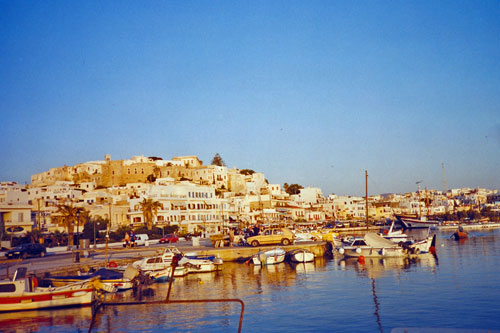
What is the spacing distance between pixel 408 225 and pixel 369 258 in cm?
5047

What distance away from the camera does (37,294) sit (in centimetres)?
2459

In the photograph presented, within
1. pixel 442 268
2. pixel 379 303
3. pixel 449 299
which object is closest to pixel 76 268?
pixel 379 303

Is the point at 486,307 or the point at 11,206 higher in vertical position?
the point at 11,206

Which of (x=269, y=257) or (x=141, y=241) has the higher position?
(x=141, y=241)

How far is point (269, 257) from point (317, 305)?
1846 cm

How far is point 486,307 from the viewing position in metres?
22.8

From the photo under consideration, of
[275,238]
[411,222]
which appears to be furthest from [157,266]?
[411,222]

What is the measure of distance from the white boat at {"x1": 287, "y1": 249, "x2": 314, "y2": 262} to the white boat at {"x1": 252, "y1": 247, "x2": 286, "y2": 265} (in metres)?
0.93

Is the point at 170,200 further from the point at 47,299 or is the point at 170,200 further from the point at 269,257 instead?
the point at 47,299

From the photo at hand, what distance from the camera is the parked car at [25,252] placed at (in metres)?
40.2

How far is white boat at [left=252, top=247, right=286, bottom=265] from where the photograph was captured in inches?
1687

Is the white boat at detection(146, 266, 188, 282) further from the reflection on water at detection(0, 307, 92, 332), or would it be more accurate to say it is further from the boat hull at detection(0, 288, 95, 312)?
the reflection on water at detection(0, 307, 92, 332)

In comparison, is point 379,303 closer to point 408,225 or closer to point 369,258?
point 369,258

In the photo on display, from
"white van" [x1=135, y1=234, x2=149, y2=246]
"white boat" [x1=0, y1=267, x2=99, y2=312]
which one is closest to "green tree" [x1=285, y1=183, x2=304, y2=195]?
"white van" [x1=135, y1=234, x2=149, y2=246]
